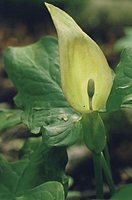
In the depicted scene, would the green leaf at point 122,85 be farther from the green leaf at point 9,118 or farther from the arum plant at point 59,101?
the green leaf at point 9,118

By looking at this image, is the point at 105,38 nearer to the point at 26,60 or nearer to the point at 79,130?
the point at 26,60

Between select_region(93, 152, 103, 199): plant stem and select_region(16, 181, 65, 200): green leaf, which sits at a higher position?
select_region(16, 181, 65, 200): green leaf

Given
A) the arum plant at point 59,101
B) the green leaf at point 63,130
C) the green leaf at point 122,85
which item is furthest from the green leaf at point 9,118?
the green leaf at point 122,85

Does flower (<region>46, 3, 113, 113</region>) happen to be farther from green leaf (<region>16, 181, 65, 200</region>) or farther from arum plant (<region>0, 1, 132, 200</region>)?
green leaf (<region>16, 181, 65, 200</region>)

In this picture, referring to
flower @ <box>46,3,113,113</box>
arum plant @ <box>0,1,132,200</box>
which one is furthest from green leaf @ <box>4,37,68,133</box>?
flower @ <box>46,3,113,113</box>

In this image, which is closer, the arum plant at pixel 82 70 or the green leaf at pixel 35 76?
the arum plant at pixel 82 70

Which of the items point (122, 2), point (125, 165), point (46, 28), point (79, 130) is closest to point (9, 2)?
point (46, 28)

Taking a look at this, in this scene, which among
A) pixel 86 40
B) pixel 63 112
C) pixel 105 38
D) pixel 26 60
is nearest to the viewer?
pixel 86 40
